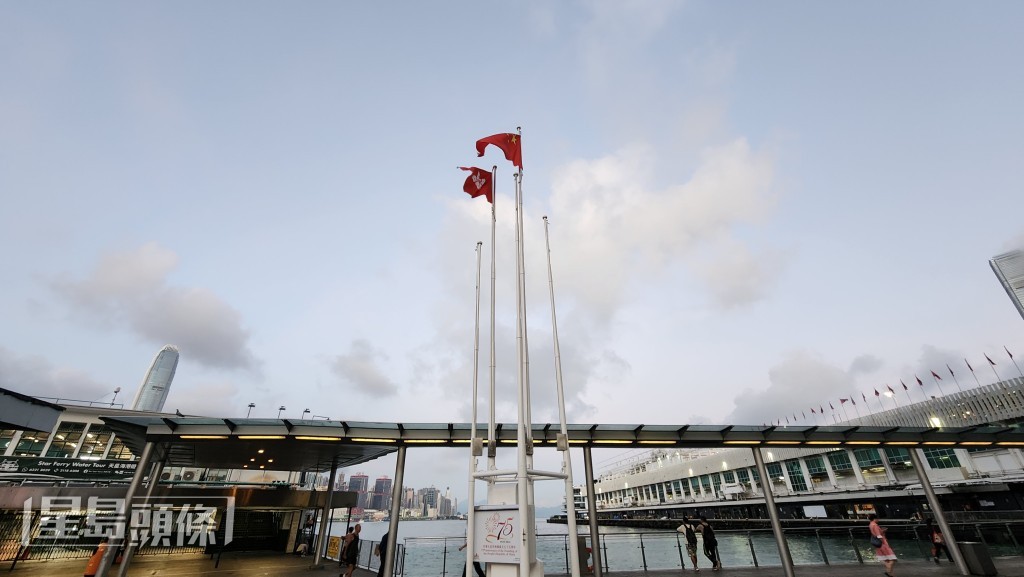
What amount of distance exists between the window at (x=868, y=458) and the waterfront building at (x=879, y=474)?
0.35 feet

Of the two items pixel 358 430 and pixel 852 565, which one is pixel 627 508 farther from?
pixel 358 430

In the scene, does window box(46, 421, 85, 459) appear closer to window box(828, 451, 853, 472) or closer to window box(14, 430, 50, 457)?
window box(14, 430, 50, 457)

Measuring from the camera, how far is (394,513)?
13.6m

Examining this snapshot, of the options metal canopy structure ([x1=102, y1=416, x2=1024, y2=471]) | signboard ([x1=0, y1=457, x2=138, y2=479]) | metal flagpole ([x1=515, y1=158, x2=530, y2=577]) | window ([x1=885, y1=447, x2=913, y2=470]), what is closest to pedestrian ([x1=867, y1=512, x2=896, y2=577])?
metal canopy structure ([x1=102, y1=416, x2=1024, y2=471])

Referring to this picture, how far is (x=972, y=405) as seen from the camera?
57688 mm

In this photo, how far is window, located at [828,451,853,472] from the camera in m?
56.7

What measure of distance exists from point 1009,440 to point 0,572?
46.0 metres

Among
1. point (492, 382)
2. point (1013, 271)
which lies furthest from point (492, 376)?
point (1013, 271)

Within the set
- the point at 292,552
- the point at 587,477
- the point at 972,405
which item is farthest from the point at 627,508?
the point at 587,477

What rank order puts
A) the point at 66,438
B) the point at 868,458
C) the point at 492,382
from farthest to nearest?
1. the point at 868,458
2. the point at 66,438
3. the point at 492,382

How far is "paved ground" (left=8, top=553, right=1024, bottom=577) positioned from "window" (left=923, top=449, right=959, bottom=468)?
4349cm

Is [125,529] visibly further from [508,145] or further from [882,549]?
[882,549]

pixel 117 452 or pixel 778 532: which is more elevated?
pixel 117 452

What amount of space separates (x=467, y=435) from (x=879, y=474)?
2555 inches
